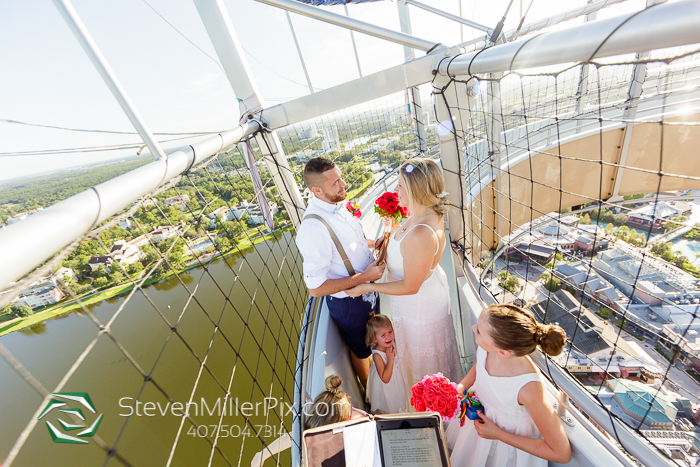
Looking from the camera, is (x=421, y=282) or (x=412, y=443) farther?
(x=421, y=282)

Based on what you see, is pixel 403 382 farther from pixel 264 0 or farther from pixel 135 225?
pixel 264 0

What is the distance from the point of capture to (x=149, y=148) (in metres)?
0.92

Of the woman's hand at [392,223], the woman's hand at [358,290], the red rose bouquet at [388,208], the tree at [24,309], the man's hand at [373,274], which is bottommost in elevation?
the tree at [24,309]

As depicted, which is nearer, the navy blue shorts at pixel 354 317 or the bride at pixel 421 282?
the bride at pixel 421 282

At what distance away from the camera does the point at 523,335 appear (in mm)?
993

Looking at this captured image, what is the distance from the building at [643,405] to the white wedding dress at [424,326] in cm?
521

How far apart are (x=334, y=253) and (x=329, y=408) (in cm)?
67

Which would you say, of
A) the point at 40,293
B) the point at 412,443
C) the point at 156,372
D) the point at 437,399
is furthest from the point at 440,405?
the point at 156,372

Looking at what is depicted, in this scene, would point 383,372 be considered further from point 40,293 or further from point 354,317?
point 40,293

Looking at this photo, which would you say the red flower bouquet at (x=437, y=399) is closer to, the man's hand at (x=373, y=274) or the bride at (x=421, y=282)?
the bride at (x=421, y=282)

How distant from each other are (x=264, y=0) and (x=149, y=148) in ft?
3.91

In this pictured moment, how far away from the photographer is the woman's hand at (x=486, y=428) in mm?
1075

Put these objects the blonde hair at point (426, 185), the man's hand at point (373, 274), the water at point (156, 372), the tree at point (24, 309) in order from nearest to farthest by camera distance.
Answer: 1. the blonde hair at point (426, 185)
2. the man's hand at point (373, 274)
3. the tree at point (24, 309)
4. the water at point (156, 372)

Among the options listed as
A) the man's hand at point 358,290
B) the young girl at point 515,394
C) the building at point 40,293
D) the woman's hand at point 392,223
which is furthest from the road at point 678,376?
the building at point 40,293
